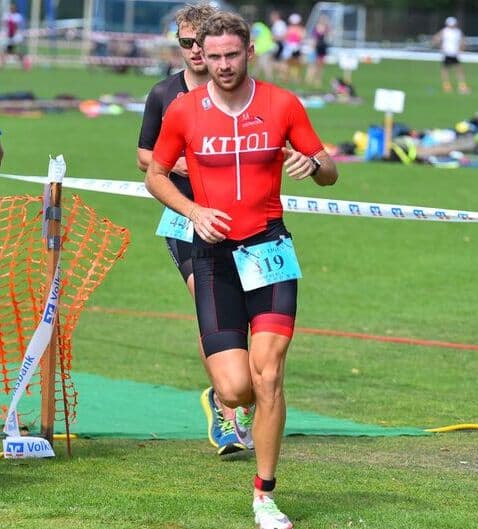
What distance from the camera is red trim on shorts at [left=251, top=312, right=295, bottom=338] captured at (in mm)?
6027

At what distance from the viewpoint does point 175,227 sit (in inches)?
310

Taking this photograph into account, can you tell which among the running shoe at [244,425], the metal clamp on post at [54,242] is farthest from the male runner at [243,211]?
the running shoe at [244,425]

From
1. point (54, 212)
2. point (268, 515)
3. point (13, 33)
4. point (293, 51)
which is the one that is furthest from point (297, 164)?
point (13, 33)

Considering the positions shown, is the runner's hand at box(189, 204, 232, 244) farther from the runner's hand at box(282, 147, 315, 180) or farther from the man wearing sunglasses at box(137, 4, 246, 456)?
the man wearing sunglasses at box(137, 4, 246, 456)

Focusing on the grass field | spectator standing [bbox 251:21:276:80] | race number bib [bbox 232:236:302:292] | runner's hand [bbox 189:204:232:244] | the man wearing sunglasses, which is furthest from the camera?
spectator standing [bbox 251:21:276:80]

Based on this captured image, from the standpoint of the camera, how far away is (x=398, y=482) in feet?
22.5

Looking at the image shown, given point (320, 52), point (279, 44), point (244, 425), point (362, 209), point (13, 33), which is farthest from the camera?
point (13, 33)

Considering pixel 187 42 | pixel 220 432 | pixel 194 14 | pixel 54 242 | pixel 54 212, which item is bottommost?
pixel 220 432

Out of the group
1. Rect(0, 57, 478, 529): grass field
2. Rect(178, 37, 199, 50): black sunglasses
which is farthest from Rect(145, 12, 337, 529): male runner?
Rect(178, 37, 199, 50): black sunglasses

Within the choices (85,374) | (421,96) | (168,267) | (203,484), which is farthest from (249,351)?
(421,96)

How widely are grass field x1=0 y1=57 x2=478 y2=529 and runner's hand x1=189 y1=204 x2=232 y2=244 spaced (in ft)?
3.96

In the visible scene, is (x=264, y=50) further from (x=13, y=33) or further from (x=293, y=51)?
(x=13, y=33)

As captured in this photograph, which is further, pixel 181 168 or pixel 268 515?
pixel 181 168

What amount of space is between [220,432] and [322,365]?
4.04 metres
